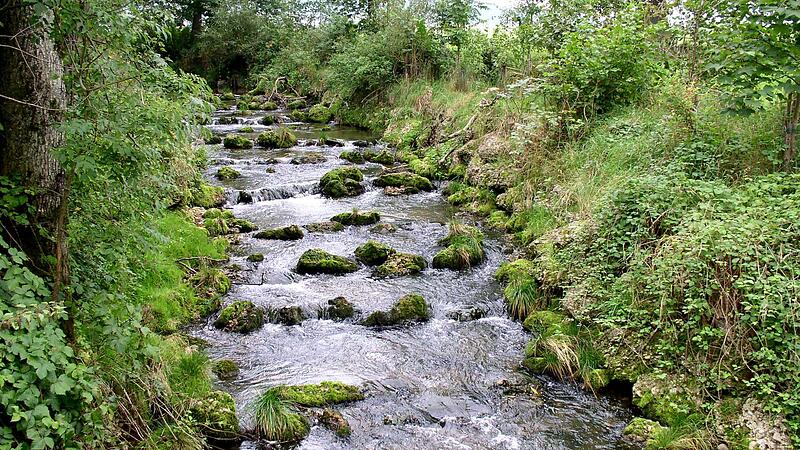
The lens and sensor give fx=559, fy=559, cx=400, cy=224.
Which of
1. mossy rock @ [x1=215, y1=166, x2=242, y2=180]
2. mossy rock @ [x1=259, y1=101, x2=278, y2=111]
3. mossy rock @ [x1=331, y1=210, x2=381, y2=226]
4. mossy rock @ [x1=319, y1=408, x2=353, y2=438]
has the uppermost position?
mossy rock @ [x1=259, y1=101, x2=278, y2=111]

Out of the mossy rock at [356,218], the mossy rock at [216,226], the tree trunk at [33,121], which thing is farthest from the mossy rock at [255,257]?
the tree trunk at [33,121]

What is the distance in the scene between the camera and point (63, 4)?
3.39m

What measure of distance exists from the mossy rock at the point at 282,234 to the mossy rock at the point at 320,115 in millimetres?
13633

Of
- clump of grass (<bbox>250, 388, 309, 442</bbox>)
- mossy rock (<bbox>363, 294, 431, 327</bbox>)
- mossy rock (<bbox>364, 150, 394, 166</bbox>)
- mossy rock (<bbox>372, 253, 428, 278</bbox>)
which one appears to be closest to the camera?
clump of grass (<bbox>250, 388, 309, 442</bbox>)

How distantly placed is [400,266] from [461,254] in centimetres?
105

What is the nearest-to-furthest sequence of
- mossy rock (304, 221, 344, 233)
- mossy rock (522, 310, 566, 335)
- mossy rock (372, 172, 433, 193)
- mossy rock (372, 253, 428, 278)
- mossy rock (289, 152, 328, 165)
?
mossy rock (522, 310, 566, 335), mossy rock (372, 253, 428, 278), mossy rock (304, 221, 344, 233), mossy rock (372, 172, 433, 193), mossy rock (289, 152, 328, 165)

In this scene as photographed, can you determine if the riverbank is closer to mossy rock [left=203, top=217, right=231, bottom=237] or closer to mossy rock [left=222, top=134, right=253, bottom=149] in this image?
mossy rock [left=203, top=217, right=231, bottom=237]

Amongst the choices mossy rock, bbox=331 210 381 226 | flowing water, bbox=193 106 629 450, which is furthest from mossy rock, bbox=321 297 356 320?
mossy rock, bbox=331 210 381 226

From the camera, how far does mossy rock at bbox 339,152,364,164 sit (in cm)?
1638

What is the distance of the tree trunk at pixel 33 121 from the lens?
3.63 metres

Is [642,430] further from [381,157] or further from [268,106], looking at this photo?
[268,106]

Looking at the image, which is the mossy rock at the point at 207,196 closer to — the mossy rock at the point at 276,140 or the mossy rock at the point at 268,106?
the mossy rock at the point at 276,140

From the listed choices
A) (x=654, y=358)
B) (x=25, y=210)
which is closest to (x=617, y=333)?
(x=654, y=358)

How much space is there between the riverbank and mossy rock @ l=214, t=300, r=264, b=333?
3512 millimetres
